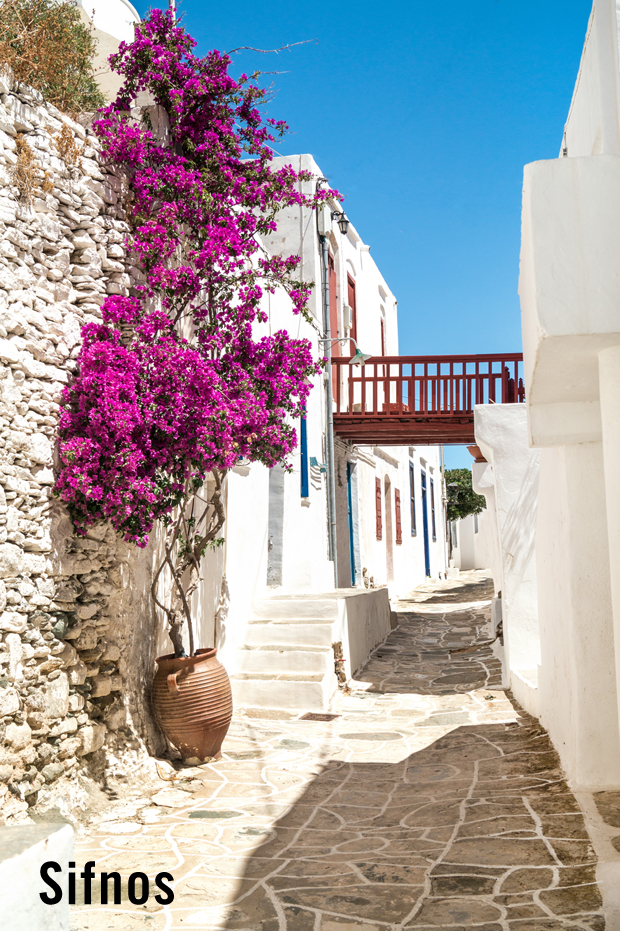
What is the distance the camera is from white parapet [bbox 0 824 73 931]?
5.61 ft

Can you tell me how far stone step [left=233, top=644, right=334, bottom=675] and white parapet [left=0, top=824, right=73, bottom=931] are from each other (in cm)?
587

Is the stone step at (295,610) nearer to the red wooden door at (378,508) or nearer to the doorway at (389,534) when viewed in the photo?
the red wooden door at (378,508)

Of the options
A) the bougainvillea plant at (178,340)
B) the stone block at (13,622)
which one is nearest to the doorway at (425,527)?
the bougainvillea plant at (178,340)

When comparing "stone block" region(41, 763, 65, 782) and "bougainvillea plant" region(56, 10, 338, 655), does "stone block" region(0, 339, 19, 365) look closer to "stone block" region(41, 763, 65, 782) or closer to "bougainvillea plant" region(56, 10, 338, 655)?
"bougainvillea plant" region(56, 10, 338, 655)

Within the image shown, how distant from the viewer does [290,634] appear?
813 centimetres

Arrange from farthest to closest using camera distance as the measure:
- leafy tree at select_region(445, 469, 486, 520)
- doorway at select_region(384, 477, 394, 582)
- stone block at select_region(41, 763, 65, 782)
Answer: leafy tree at select_region(445, 469, 486, 520), doorway at select_region(384, 477, 394, 582), stone block at select_region(41, 763, 65, 782)

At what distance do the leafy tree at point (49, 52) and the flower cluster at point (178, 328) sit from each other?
0.27 metres

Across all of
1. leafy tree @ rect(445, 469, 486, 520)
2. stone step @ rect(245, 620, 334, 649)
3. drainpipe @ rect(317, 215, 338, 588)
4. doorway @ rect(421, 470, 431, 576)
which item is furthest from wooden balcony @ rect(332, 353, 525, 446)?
leafy tree @ rect(445, 469, 486, 520)

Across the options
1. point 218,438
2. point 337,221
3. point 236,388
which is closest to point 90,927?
point 218,438

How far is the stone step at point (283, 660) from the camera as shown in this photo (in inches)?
→ 303

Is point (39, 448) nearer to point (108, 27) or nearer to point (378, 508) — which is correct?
point (108, 27)

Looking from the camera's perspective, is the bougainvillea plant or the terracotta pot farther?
the terracotta pot

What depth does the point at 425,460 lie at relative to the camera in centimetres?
2348

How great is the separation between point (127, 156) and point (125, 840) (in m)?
4.48
